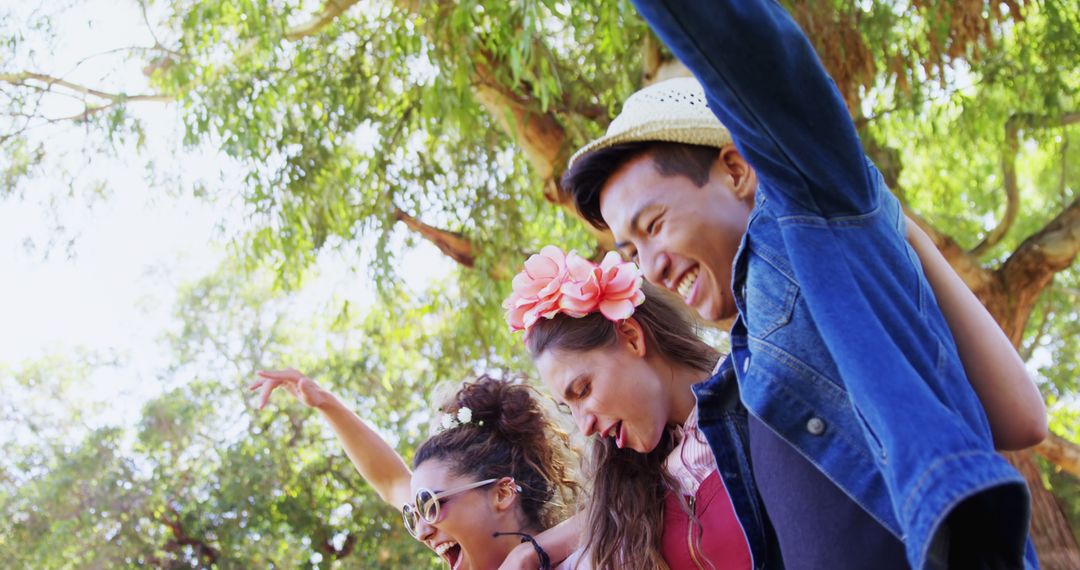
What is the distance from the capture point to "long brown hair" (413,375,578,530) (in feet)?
9.69

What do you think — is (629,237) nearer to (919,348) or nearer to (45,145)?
(919,348)

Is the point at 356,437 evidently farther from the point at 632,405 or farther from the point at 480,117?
the point at 480,117

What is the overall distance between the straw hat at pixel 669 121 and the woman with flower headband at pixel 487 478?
56.6 inches

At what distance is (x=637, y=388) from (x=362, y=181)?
195 inches

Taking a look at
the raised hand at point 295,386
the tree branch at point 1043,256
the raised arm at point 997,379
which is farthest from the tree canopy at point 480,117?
the raised arm at point 997,379

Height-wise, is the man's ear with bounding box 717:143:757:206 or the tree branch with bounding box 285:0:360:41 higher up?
the tree branch with bounding box 285:0:360:41

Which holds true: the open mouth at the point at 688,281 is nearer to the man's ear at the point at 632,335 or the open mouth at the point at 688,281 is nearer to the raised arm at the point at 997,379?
the raised arm at the point at 997,379

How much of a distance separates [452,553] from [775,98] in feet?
6.57

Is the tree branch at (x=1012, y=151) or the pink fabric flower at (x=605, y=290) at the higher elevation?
the pink fabric flower at (x=605, y=290)

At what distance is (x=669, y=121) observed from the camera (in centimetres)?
157

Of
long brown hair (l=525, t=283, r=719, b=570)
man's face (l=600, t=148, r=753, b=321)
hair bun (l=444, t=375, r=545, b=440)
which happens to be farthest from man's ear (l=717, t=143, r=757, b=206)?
hair bun (l=444, t=375, r=545, b=440)

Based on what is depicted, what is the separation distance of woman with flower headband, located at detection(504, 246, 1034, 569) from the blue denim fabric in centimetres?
88

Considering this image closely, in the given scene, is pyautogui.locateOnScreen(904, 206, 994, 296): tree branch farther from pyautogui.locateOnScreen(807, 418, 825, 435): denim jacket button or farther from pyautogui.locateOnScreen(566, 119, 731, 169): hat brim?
pyautogui.locateOnScreen(807, 418, 825, 435): denim jacket button

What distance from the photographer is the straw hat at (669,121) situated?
5.08 ft
